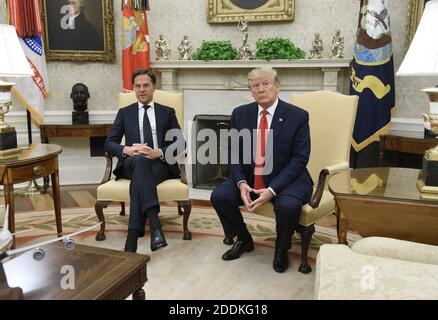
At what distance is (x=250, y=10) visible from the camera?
4.74 m

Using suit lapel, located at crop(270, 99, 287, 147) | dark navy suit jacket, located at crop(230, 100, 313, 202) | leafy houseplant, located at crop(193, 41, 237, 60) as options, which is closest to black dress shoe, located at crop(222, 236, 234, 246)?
dark navy suit jacket, located at crop(230, 100, 313, 202)

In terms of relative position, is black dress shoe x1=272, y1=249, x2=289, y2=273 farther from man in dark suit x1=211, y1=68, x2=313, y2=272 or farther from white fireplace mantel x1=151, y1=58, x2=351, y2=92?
white fireplace mantel x1=151, y1=58, x2=351, y2=92

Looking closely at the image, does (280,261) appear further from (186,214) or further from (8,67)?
(8,67)

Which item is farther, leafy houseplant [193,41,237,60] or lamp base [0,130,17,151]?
leafy houseplant [193,41,237,60]

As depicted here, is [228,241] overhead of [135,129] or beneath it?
beneath

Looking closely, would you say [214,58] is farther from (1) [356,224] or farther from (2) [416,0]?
(1) [356,224]

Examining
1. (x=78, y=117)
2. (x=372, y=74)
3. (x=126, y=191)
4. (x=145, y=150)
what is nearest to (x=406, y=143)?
(x=372, y=74)

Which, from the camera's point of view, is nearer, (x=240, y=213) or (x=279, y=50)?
(x=240, y=213)

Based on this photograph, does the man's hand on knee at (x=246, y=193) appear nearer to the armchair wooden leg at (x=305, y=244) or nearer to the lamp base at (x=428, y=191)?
the armchair wooden leg at (x=305, y=244)

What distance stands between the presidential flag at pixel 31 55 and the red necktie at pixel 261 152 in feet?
9.69

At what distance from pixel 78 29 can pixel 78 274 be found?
4.14 m

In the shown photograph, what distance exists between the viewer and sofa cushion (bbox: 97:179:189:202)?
314 cm

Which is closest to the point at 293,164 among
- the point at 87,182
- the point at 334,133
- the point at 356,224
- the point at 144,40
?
the point at 334,133

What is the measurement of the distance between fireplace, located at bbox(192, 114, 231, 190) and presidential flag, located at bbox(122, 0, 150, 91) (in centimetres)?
92
